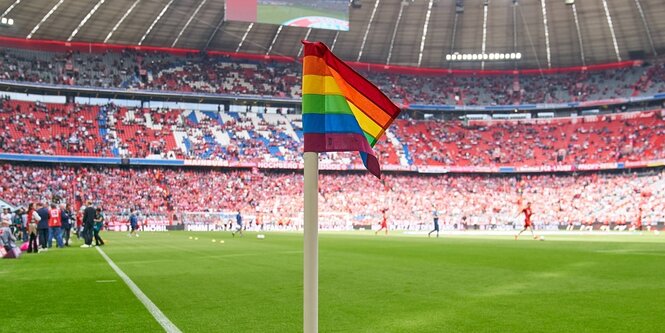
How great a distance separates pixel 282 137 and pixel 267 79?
780 centimetres

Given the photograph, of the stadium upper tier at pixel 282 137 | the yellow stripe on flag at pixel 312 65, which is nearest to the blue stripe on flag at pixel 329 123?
the yellow stripe on flag at pixel 312 65

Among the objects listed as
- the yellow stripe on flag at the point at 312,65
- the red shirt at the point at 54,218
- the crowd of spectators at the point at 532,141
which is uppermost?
the crowd of spectators at the point at 532,141

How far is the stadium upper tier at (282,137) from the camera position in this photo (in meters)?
65.1

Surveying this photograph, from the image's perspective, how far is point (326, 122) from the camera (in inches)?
187

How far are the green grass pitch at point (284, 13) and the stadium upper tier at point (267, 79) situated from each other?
19.0 meters

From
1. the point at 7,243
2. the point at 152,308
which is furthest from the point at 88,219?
the point at 152,308

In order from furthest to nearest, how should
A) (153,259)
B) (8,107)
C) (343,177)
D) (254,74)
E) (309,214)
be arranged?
(254,74) → (343,177) → (8,107) → (153,259) → (309,214)

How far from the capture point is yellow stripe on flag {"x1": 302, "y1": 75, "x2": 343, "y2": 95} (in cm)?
466

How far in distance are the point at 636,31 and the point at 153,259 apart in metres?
61.3

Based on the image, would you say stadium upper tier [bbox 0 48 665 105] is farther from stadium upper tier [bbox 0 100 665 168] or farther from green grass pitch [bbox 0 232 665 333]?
green grass pitch [bbox 0 232 665 333]

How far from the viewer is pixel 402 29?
70000mm

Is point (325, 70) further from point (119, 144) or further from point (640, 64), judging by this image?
point (640, 64)

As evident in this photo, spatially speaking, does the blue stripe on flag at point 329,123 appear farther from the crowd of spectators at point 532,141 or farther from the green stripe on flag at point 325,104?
the crowd of spectators at point 532,141

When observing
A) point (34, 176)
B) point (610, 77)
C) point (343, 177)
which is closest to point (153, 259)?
point (34, 176)
